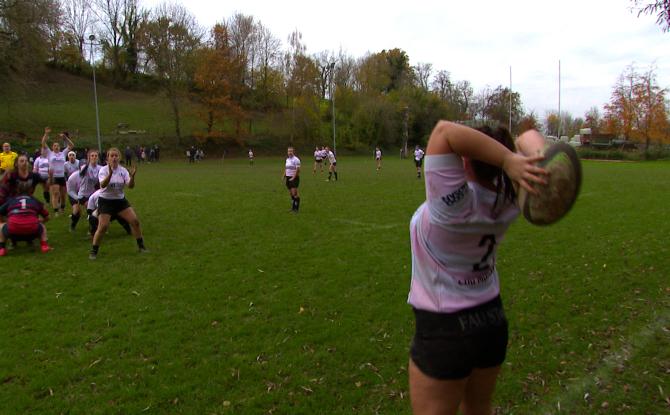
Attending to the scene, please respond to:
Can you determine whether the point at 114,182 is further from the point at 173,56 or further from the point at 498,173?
the point at 173,56

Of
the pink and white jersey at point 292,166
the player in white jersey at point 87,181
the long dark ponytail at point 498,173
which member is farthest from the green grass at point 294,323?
the pink and white jersey at point 292,166

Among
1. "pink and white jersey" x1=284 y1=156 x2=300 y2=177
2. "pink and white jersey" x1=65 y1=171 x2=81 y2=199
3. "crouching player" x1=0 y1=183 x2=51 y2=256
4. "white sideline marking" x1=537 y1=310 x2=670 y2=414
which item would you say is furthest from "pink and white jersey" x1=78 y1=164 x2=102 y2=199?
"white sideline marking" x1=537 y1=310 x2=670 y2=414

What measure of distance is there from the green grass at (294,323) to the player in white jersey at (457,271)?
2052 millimetres

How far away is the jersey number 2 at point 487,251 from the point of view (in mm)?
1980

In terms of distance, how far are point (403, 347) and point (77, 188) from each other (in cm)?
1031

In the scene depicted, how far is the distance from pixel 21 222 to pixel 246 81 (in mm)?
62361

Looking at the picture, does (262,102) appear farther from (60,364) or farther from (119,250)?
(60,364)

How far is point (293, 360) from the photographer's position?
4.66 m

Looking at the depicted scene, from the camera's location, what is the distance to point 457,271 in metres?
1.98

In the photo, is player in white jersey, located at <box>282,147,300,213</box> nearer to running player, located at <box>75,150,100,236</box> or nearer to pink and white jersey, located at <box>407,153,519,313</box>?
running player, located at <box>75,150,100,236</box>

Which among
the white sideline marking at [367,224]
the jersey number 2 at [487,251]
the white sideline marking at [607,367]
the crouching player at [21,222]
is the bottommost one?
the white sideline marking at [607,367]

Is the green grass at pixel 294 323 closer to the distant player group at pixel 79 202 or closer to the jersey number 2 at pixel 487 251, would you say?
the distant player group at pixel 79 202

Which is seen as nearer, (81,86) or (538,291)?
(538,291)

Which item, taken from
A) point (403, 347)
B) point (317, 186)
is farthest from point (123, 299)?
point (317, 186)
